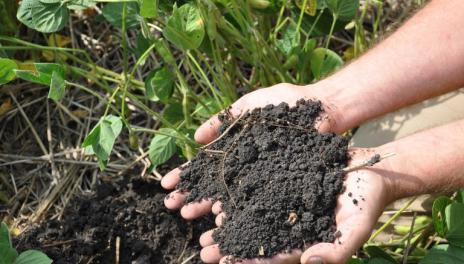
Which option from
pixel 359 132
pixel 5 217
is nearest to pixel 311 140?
pixel 359 132

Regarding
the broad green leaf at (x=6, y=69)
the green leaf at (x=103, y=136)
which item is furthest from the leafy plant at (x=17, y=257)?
the broad green leaf at (x=6, y=69)

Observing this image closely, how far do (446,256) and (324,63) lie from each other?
61cm

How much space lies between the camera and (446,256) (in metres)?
1.19

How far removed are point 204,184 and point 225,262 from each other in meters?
0.21

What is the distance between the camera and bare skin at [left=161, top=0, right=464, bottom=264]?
1.18 m

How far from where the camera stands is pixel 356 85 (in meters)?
1.41

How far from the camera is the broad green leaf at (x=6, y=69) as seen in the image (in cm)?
121

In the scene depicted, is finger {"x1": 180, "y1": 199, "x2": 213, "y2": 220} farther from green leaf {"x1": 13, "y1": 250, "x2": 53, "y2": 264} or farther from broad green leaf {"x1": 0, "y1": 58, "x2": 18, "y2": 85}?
broad green leaf {"x1": 0, "y1": 58, "x2": 18, "y2": 85}

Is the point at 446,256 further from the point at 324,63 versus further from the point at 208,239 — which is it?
the point at 324,63

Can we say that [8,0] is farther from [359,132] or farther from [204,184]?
[359,132]

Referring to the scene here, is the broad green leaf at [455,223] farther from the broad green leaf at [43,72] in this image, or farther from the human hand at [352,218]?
the broad green leaf at [43,72]

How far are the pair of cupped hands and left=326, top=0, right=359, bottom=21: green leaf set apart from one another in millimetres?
223

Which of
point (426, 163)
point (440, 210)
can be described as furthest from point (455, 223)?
point (426, 163)

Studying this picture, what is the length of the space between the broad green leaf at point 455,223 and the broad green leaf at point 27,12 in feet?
3.11
